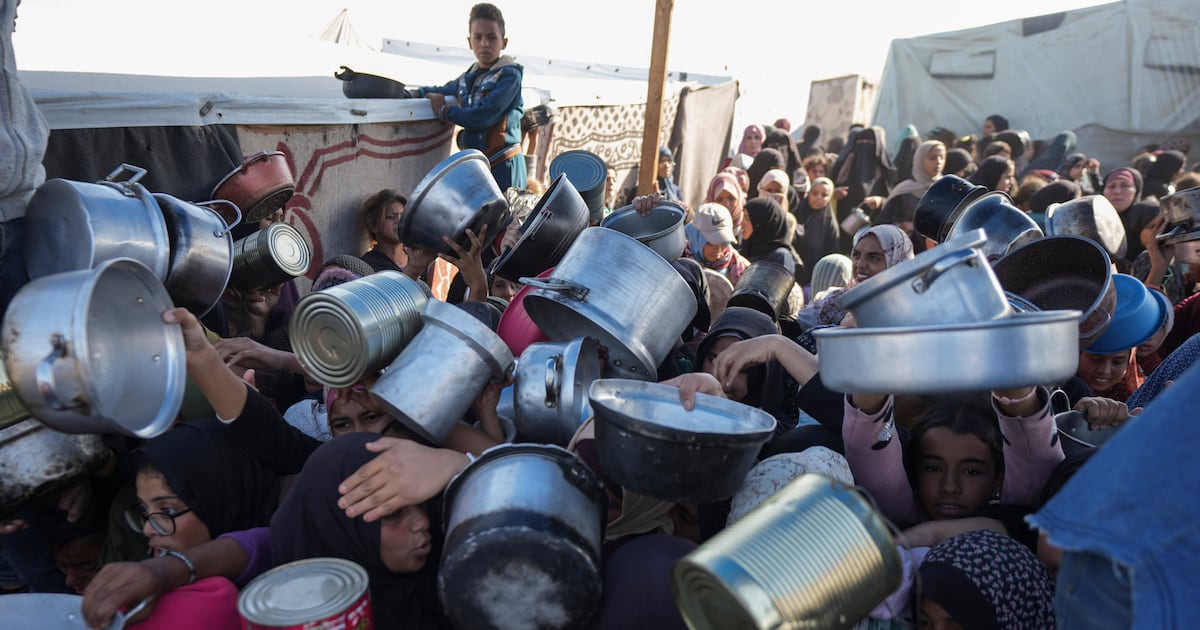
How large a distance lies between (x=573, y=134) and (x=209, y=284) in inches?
201

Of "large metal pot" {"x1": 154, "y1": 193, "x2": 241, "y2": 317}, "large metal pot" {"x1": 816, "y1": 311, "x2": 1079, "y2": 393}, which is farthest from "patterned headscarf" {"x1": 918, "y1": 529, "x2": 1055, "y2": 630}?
"large metal pot" {"x1": 154, "y1": 193, "x2": 241, "y2": 317}

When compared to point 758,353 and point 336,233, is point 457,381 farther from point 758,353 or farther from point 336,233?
point 336,233

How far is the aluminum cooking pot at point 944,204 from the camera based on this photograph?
3.65 meters

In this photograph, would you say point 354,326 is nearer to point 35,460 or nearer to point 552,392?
point 552,392

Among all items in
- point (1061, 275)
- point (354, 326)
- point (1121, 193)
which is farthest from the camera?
point (1121, 193)

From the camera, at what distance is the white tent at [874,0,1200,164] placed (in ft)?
43.0

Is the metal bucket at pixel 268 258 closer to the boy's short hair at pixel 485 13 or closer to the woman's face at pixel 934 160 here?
the boy's short hair at pixel 485 13

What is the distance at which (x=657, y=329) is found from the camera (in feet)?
8.45

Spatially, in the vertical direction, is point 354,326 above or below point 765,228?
above

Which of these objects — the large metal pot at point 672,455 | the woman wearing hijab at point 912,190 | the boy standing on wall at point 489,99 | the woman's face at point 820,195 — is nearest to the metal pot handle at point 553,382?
the large metal pot at point 672,455

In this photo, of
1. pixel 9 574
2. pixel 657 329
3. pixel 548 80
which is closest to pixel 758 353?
pixel 657 329

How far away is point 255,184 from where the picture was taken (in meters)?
3.57

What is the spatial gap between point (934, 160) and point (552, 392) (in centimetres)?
561


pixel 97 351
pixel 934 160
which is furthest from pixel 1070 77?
pixel 97 351
